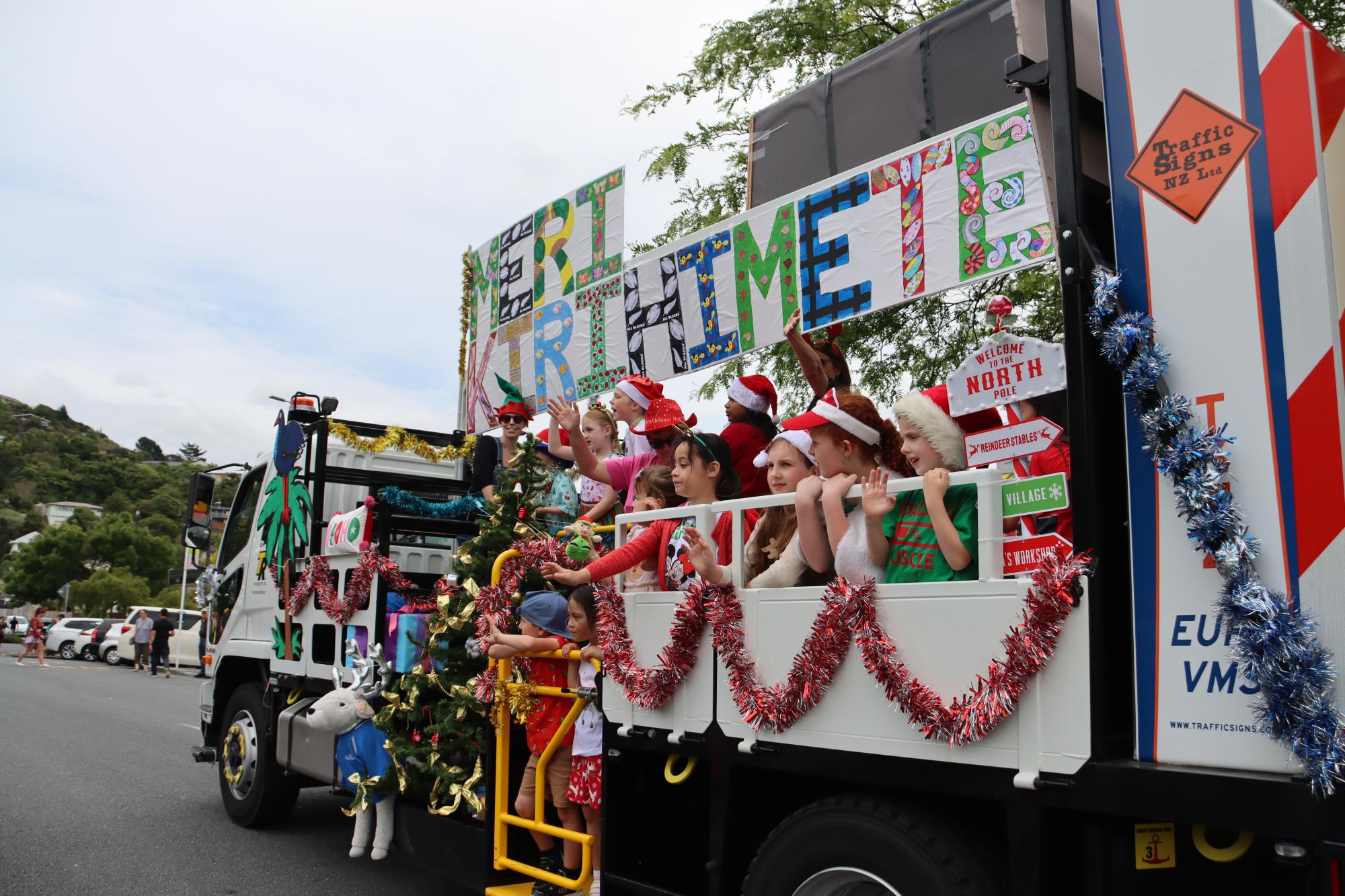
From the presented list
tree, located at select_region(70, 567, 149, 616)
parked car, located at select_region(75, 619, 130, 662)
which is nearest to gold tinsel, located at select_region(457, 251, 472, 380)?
parked car, located at select_region(75, 619, 130, 662)

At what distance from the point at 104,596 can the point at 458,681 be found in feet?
194

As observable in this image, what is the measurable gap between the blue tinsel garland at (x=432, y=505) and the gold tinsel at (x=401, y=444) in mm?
881

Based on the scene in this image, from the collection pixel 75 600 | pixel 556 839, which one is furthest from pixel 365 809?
pixel 75 600

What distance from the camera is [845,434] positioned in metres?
3.42

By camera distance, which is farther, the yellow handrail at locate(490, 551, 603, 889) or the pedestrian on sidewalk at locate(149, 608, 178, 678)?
the pedestrian on sidewalk at locate(149, 608, 178, 678)

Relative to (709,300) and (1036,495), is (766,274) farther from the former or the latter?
(1036,495)

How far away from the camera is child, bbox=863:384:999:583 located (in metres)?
2.81

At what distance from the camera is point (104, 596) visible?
55.6 m

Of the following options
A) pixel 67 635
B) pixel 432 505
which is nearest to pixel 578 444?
pixel 432 505

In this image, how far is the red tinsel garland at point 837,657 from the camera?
2475 millimetres

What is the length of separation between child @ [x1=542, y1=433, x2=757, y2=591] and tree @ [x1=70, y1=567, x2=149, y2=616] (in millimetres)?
59528

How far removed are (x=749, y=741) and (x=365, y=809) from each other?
Result: 2.89 metres

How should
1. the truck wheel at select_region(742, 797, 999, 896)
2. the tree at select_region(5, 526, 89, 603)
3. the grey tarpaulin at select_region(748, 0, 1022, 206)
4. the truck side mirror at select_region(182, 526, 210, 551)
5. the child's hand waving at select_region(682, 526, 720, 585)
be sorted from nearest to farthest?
1. the truck wheel at select_region(742, 797, 999, 896)
2. the child's hand waving at select_region(682, 526, 720, 585)
3. the grey tarpaulin at select_region(748, 0, 1022, 206)
4. the truck side mirror at select_region(182, 526, 210, 551)
5. the tree at select_region(5, 526, 89, 603)

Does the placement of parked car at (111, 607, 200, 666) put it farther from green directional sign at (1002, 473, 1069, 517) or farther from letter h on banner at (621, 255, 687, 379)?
green directional sign at (1002, 473, 1069, 517)
